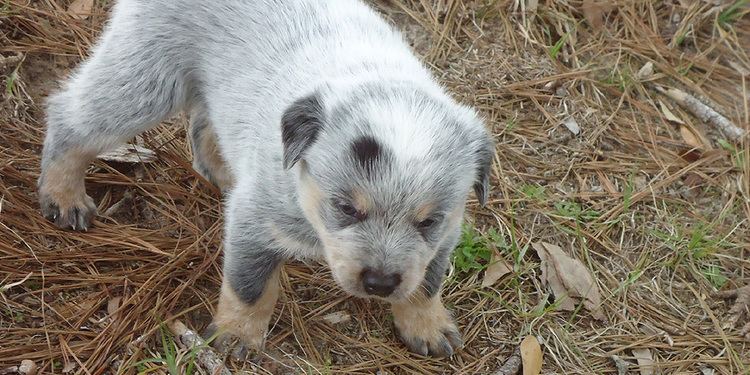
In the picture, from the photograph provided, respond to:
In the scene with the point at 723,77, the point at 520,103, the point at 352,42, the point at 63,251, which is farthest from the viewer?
the point at 723,77

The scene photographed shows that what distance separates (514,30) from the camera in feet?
18.6

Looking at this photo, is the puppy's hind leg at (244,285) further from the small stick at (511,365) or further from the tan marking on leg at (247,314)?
the small stick at (511,365)

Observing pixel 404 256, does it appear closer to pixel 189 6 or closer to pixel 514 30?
pixel 189 6

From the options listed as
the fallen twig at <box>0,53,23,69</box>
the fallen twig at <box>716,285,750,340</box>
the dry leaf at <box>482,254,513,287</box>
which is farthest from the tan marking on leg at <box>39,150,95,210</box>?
the fallen twig at <box>716,285,750,340</box>

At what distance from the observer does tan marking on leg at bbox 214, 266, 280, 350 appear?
3.78 meters

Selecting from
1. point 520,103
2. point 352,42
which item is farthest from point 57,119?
point 520,103

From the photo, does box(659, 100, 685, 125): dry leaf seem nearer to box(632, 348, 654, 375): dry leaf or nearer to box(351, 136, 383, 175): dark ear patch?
box(632, 348, 654, 375): dry leaf

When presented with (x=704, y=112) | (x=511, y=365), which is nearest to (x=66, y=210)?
(x=511, y=365)

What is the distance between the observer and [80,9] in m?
5.11

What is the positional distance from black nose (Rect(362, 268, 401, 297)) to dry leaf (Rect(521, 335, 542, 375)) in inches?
46.5

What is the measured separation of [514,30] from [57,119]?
9.88 feet

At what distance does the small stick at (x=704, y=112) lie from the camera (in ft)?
17.9

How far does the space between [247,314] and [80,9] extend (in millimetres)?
2430

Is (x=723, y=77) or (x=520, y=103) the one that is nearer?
(x=520, y=103)
